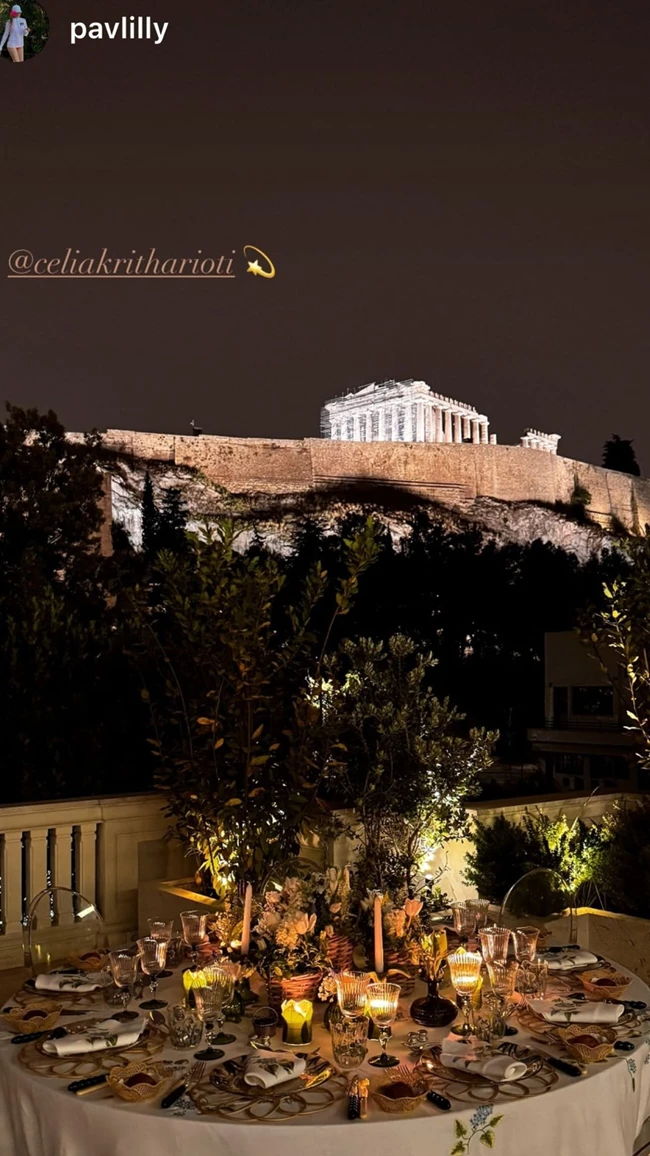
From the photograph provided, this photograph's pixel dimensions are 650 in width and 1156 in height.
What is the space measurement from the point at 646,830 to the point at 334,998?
8.27 feet

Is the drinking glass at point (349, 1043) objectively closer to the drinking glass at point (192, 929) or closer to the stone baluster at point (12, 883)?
the drinking glass at point (192, 929)

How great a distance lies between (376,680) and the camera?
4.83 meters

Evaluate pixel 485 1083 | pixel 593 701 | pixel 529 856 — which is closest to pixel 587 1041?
pixel 485 1083

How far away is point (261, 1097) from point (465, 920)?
0.99m

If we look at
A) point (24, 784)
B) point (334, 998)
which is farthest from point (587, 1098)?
point (24, 784)

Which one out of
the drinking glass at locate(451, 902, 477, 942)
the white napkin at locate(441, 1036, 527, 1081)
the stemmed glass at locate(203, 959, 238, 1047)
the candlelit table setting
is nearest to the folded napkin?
the candlelit table setting

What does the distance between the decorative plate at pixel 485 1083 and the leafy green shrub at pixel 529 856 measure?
2.61 meters

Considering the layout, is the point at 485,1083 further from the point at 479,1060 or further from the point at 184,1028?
the point at 184,1028

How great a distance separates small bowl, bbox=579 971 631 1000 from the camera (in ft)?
7.89

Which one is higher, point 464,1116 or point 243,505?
point 243,505

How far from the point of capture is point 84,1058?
80.5 inches

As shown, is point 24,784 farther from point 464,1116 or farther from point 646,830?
point 464,1116

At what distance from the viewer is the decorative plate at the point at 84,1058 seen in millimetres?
1976

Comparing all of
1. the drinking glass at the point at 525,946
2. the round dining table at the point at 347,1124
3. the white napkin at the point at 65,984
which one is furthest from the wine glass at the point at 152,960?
the drinking glass at the point at 525,946
